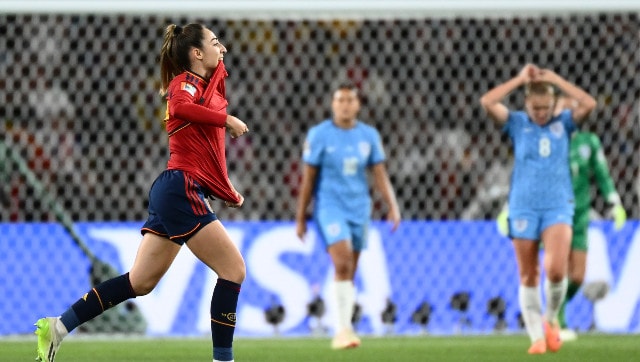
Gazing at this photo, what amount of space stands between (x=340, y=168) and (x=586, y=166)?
2.04m

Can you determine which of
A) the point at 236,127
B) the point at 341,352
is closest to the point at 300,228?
the point at 341,352

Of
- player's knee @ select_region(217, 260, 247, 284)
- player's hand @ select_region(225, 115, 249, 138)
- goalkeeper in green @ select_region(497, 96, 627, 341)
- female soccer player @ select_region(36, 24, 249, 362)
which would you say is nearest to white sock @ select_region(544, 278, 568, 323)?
goalkeeper in green @ select_region(497, 96, 627, 341)

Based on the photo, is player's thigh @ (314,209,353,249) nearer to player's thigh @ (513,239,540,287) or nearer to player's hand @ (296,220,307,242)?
player's hand @ (296,220,307,242)

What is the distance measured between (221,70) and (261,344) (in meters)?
4.00

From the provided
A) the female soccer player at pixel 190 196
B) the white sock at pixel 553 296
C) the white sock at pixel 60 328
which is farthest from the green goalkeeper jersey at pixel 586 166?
the white sock at pixel 60 328

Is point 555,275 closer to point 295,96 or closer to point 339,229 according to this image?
point 339,229

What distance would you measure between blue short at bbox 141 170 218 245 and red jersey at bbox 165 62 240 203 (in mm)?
58

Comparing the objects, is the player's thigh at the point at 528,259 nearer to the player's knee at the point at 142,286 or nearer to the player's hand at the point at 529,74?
the player's hand at the point at 529,74

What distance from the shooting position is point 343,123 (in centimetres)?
918

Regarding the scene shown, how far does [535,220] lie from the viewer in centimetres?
791

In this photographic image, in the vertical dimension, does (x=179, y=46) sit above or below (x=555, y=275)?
above

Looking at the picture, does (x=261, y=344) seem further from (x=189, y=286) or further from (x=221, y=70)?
(x=221, y=70)

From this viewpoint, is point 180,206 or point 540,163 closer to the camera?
point 180,206

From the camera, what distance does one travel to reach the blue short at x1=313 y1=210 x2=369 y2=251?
8.79m
